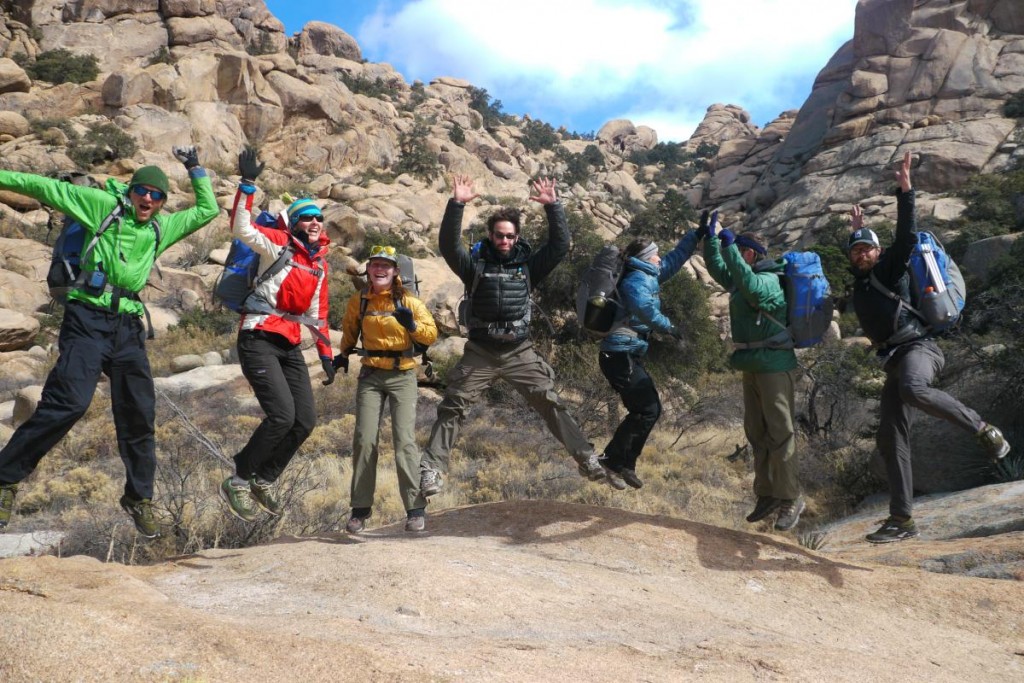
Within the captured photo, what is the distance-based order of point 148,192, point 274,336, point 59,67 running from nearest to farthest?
1. point 148,192
2. point 274,336
3. point 59,67

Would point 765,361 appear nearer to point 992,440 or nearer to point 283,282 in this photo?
point 992,440

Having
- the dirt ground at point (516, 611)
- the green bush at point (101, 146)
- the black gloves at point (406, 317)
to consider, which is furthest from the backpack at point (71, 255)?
the green bush at point (101, 146)

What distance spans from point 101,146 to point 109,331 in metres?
29.2

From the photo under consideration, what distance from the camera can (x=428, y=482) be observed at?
16.6ft

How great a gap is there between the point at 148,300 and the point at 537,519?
19.5 metres

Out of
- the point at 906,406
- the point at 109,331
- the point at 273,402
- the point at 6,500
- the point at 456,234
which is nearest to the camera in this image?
the point at 6,500

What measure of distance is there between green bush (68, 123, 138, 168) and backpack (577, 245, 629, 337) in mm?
28231

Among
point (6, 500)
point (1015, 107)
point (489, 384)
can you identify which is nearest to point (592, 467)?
point (489, 384)

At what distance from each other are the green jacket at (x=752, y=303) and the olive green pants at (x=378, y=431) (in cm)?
225

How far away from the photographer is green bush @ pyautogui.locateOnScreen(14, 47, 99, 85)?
33531 millimetres

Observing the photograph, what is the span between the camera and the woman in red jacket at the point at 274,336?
185 inches

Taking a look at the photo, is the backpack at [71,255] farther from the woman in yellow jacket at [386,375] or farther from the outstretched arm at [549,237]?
the outstretched arm at [549,237]

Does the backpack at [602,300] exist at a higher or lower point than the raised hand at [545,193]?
lower

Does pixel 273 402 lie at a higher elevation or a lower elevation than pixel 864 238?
lower
